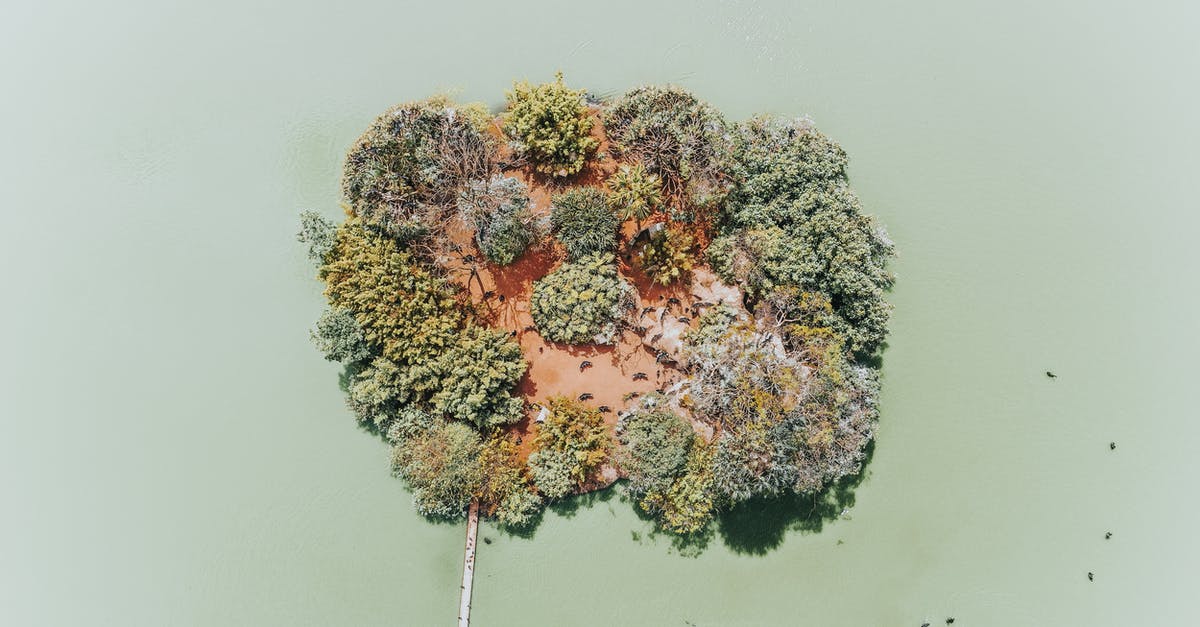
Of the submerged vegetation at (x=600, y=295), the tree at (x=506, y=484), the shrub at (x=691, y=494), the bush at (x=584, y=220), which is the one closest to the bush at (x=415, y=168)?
the submerged vegetation at (x=600, y=295)

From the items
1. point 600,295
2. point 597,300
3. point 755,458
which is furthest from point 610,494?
point 600,295

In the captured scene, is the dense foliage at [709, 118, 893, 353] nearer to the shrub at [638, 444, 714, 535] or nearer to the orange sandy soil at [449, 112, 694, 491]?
the orange sandy soil at [449, 112, 694, 491]

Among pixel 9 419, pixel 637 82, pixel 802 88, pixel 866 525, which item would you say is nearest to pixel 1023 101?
pixel 802 88

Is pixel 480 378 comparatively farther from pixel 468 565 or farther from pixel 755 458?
pixel 755 458

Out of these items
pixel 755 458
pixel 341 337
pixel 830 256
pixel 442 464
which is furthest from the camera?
pixel 341 337

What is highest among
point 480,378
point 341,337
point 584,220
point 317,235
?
point 584,220

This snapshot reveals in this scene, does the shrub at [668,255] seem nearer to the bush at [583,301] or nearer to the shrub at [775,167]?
the bush at [583,301]
